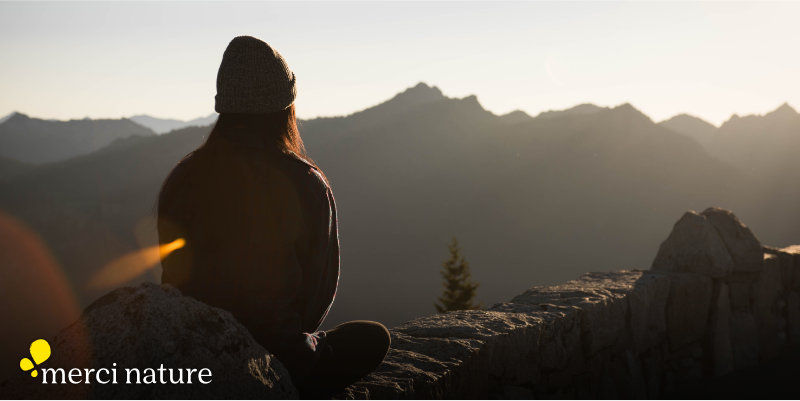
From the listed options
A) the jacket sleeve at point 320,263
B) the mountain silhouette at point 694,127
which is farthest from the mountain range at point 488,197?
the jacket sleeve at point 320,263

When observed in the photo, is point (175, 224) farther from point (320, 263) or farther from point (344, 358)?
point (344, 358)

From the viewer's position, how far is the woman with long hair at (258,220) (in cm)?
199

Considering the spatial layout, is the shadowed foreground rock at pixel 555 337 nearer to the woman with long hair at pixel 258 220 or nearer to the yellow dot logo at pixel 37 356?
the yellow dot logo at pixel 37 356

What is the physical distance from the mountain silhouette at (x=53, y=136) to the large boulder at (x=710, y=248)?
509ft

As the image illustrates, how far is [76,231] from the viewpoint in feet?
208

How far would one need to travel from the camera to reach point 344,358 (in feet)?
8.10

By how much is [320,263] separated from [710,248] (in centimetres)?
470

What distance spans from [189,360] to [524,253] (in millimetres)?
57692

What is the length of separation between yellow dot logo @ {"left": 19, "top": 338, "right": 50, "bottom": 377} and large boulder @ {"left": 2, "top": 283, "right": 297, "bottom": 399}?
0.02 m

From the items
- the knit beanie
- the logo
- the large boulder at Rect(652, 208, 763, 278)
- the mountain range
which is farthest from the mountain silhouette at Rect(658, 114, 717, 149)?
the logo

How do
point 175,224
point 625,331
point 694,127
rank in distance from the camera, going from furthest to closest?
point 694,127
point 625,331
point 175,224

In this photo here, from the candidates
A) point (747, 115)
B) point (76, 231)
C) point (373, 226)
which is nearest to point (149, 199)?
point (76, 231)

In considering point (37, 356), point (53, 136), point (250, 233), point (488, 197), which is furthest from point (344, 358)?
point (53, 136)

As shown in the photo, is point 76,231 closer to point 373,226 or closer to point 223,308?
point 373,226
